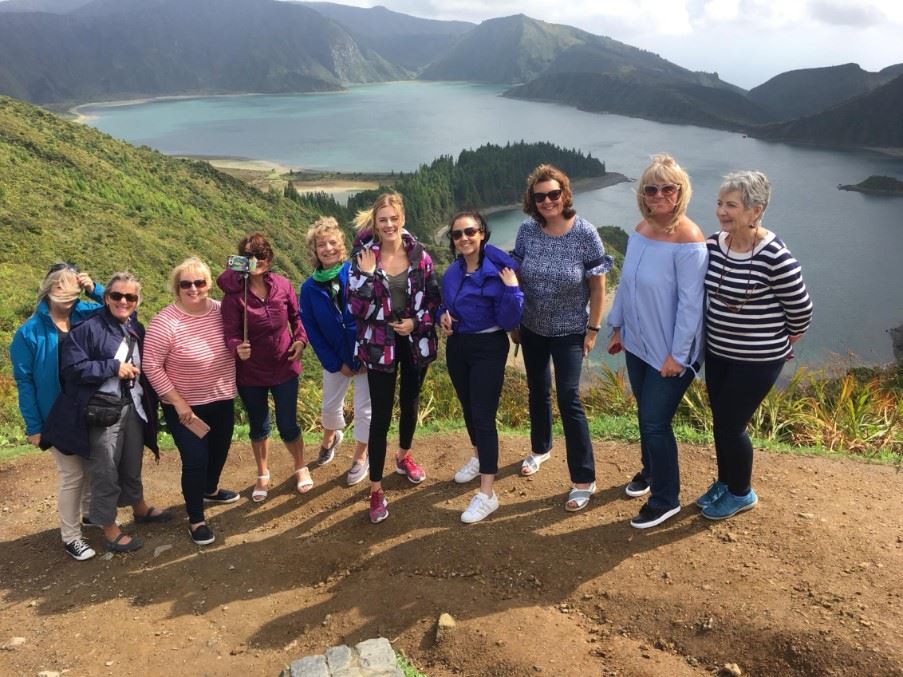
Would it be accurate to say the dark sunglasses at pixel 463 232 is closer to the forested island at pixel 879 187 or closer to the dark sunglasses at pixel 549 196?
the dark sunglasses at pixel 549 196

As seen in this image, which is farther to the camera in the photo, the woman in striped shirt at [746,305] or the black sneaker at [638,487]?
the black sneaker at [638,487]

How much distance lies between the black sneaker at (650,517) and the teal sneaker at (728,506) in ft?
0.75

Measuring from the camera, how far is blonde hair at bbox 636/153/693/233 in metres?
3.31

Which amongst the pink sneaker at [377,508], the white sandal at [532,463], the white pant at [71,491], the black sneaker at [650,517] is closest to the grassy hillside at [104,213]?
the white pant at [71,491]

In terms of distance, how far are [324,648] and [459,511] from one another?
1.35 metres

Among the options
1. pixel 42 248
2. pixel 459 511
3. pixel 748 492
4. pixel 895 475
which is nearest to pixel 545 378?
pixel 459 511

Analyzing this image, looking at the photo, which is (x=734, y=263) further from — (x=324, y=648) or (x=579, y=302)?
(x=324, y=648)

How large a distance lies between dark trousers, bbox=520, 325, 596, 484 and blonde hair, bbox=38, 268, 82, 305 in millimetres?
2696

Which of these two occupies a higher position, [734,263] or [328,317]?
[734,263]

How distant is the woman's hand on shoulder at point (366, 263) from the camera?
12.5 ft

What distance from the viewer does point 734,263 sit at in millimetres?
3297

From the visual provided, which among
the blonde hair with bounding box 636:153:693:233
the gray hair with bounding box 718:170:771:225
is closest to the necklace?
the gray hair with bounding box 718:170:771:225

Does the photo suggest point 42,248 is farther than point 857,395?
Yes

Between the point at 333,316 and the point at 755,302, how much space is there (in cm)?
261
